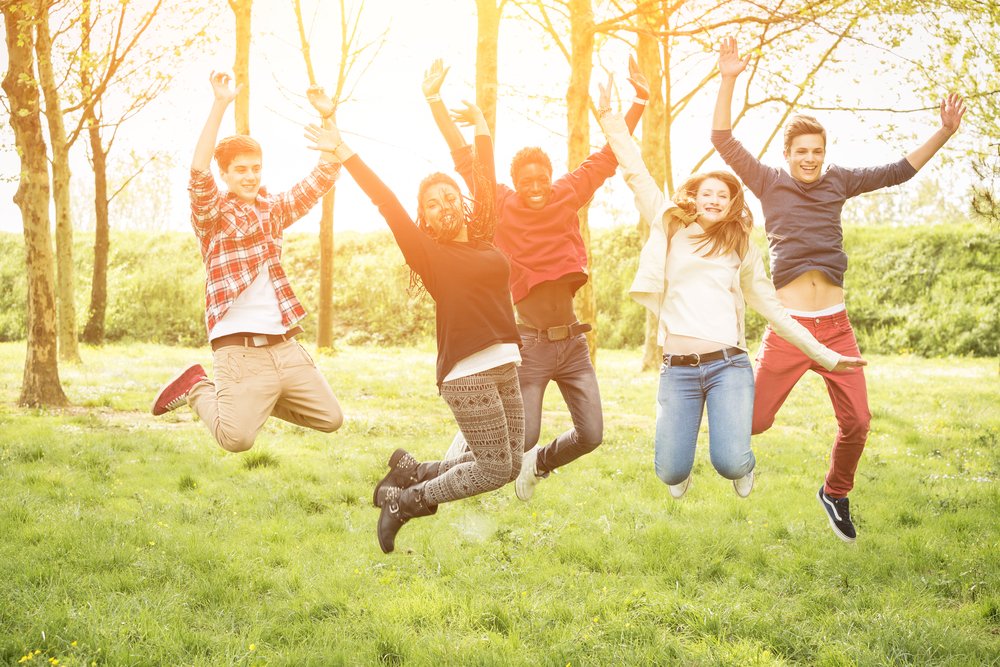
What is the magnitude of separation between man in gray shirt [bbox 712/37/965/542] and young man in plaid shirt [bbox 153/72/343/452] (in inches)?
108

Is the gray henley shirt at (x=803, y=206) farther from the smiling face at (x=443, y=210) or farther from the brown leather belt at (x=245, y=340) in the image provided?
the brown leather belt at (x=245, y=340)

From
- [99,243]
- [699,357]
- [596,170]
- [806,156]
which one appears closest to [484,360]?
[699,357]

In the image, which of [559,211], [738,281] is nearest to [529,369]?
[559,211]

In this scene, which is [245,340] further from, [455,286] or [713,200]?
[713,200]

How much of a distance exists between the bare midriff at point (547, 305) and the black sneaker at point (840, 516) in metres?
2.40

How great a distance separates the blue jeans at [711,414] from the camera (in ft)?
17.1

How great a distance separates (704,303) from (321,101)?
2.49m

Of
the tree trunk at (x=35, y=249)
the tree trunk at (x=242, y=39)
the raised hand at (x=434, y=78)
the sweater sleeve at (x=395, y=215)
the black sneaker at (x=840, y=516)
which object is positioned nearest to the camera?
the sweater sleeve at (x=395, y=215)

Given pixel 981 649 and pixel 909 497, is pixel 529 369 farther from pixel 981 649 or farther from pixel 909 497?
pixel 909 497

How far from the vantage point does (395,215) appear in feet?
14.9

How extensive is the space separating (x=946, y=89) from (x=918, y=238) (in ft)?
43.2

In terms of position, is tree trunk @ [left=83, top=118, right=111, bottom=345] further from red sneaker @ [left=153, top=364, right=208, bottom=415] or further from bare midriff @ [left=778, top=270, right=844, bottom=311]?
bare midriff @ [left=778, top=270, right=844, bottom=311]

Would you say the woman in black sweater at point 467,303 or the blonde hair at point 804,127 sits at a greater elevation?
the blonde hair at point 804,127

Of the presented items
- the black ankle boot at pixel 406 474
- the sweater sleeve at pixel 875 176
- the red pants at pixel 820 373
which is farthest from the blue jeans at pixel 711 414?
the sweater sleeve at pixel 875 176
